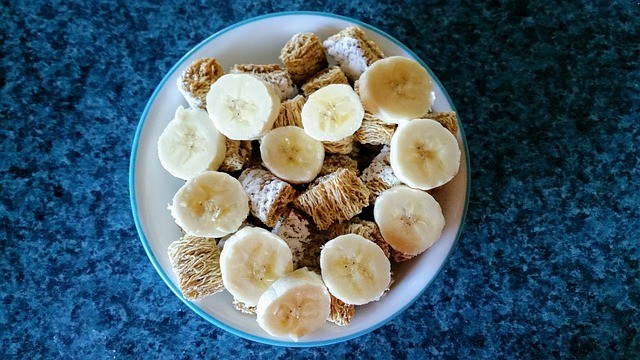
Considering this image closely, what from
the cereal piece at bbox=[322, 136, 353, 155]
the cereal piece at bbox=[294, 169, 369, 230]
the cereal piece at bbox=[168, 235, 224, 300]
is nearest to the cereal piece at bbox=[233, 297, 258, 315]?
the cereal piece at bbox=[168, 235, 224, 300]

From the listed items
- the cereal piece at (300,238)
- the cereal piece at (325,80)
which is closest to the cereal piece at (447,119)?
the cereal piece at (325,80)

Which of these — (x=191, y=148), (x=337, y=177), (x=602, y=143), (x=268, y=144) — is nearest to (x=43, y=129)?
(x=191, y=148)

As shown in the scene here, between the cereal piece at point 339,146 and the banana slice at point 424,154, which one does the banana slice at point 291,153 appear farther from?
the banana slice at point 424,154

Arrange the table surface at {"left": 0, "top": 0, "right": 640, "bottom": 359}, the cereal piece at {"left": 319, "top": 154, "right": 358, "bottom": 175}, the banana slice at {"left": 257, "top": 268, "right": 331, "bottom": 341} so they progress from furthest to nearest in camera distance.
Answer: the table surface at {"left": 0, "top": 0, "right": 640, "bottom": 359} → the cereal piece at {"left": 319, "top": 154, "right": 358, "bottom": 175} → the banana slice at {"left": 257, "top": 268, "right": 331, "bottom": 341}

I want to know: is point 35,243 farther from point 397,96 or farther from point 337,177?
point 397,96

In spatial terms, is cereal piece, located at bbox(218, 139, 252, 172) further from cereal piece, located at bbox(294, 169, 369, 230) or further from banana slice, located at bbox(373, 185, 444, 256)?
banana slice, located at bbox(373, 185, 444, 256)

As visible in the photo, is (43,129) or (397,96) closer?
(397,96)

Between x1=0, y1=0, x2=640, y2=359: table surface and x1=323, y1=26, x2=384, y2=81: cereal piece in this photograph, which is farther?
x1=0, y1=0, x2=640, y2=359: table surface
